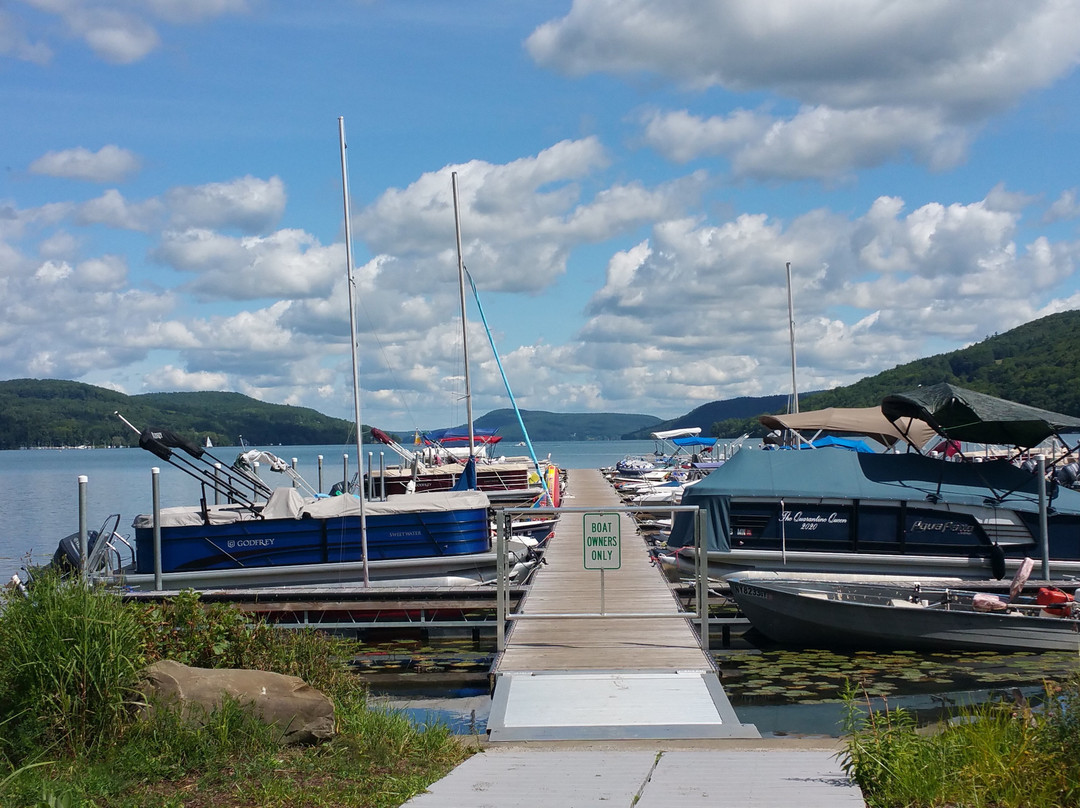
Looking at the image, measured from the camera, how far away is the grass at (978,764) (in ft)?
20.2

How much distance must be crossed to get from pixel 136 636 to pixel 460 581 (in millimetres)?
12268

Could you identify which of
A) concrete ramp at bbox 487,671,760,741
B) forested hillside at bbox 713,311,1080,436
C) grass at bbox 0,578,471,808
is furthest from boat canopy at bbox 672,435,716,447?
grass at bbox 0,578,471,808

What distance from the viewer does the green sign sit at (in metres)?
12.1

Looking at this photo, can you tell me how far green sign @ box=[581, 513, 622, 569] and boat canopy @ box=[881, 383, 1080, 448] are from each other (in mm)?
9939

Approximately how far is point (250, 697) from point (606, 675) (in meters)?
3.98

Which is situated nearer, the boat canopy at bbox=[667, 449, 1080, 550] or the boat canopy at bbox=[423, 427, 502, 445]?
the boat canopy at bbox=[667, 449, 1080, 550]

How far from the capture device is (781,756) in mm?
7750

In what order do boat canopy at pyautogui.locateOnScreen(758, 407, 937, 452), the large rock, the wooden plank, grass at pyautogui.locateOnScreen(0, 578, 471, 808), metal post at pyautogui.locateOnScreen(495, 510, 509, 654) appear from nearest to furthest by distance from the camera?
grass at pyautogui.locateOnScreen(0, 578, 471, 808) → the large rock → the wooden plank → metal post at pyautogui.locateOnScreen(495, 510, 509, 654) → boat canopy at pyautogui.locateOnScreen(758, 407, 937, 452)

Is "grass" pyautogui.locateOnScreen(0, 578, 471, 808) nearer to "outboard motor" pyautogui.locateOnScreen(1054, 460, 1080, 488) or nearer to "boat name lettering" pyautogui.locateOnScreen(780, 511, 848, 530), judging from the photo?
"boat name lettering" pyautogui.locateOnScreen(780, 511, 848, 530)

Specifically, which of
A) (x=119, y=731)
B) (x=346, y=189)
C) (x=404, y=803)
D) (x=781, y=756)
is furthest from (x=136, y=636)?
(x=346, y=189)

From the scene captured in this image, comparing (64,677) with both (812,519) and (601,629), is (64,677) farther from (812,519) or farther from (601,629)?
(812,519)

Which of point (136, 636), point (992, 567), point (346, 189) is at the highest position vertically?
point (346, 189)

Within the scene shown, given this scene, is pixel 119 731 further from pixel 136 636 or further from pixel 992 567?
pixel 992 567

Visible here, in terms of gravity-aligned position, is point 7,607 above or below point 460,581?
above
